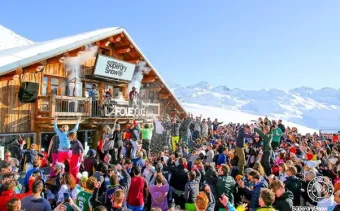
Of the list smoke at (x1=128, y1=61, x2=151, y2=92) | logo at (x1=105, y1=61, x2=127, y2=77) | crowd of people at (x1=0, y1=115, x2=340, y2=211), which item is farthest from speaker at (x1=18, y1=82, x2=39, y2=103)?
smoke at (x1=128, y1=61, x2=151, y2=92)

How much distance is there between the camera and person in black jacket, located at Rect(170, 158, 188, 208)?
24.7 feet

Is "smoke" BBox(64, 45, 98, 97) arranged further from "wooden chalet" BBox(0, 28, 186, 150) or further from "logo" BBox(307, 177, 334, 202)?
"logo" BBox(307, 177, 334, 202)

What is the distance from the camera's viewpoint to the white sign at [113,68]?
1638cm

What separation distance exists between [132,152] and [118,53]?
9567 millimetres

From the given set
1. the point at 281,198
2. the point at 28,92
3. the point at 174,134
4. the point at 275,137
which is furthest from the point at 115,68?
the point at 281,198

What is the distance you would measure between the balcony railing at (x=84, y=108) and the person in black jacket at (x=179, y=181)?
742 centimetres

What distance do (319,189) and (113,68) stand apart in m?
13.4

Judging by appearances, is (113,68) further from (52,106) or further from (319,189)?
(319,189)

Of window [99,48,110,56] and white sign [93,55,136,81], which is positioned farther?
window [99,48,110,56]

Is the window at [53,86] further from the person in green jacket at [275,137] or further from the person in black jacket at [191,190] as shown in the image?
the person in green jacket at [275,137]

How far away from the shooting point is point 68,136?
9023mm

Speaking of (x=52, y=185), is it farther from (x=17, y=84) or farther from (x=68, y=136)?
(x=17, y=84)

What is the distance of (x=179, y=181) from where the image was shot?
7.59 metres

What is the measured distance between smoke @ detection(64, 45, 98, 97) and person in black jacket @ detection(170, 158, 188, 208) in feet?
31.8
